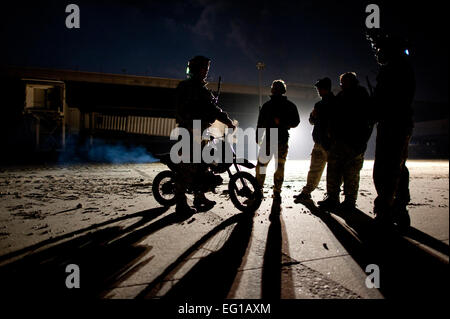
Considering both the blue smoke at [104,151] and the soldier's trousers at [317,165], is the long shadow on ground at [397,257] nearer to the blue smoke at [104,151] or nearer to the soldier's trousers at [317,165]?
the soldier's trousers at [317,165]

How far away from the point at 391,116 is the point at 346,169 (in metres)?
1.54

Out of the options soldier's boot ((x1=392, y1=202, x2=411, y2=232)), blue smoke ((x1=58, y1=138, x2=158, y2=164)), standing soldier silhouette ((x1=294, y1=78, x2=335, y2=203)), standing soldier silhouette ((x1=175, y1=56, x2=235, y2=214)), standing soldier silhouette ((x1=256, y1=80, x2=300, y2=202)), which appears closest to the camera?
soldier's boot ((x1=392, y1=202, x2=411, y2=232))

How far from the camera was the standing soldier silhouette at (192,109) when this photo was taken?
4070 millimetres

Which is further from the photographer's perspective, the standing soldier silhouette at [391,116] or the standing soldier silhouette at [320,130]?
the standing soldier silhouette at [320,130]

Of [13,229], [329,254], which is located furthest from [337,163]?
[13,229]

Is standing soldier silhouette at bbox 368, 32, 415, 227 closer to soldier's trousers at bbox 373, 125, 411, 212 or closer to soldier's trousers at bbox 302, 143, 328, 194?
soldier's trousers at bbox 373, 125, 411, 212

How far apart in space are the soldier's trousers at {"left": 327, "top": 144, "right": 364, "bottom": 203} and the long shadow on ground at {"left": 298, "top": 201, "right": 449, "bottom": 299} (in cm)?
63

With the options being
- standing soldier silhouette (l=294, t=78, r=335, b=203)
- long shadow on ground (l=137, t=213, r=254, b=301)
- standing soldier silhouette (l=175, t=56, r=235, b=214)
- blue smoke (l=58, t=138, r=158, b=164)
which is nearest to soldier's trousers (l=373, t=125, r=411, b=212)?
standing soldier silhouette (l=294, t=78, r=335, b=203)

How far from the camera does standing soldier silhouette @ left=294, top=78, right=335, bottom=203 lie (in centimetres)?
458

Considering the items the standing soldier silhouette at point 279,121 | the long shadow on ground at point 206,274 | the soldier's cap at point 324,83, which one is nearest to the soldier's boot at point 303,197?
the standing soldier silhouette at point 279,121

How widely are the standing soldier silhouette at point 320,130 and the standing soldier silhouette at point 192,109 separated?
191 cm

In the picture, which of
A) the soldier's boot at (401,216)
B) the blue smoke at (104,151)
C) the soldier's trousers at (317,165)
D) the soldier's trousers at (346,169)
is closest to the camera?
the soldier's boot at (401,216)

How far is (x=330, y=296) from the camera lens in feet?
6.07
